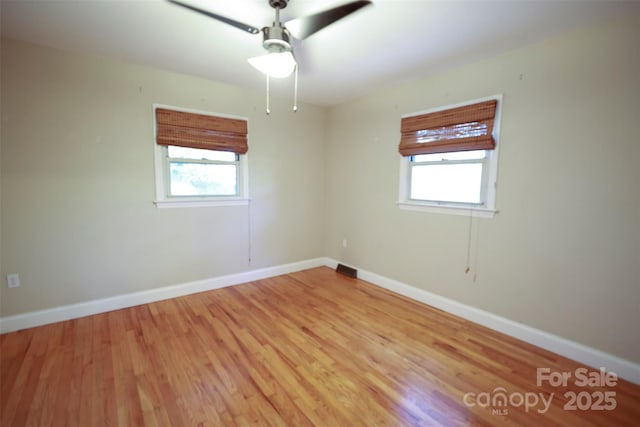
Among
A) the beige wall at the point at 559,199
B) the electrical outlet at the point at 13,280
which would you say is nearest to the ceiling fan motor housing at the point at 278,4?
the beige wall at the point at 559,199

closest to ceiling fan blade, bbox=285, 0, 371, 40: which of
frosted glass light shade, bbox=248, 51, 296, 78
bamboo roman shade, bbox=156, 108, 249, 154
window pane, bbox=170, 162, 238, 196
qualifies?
frosted glass light shade, bbox=248, 51, 296, 78

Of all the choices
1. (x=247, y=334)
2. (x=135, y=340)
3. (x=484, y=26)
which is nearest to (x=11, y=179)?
(x=135, y=340)

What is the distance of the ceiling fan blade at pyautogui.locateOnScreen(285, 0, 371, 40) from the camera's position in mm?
1501

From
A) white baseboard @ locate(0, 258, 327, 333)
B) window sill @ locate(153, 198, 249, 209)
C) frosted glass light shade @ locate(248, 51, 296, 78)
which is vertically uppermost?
frosted glass light shade @ locate(248, 51, 296, 78)

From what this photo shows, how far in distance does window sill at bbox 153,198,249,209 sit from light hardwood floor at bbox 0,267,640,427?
43.6 inches

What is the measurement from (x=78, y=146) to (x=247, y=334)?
237 centimetres

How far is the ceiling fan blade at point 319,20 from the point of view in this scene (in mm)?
1501

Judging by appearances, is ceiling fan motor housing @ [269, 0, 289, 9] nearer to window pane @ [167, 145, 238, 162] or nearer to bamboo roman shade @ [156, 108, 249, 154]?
bamboo roman shade @ [156, 108, 249, 154]

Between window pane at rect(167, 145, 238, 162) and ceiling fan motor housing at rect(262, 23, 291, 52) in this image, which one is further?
window pane at rect(167, 145, 238, 162)

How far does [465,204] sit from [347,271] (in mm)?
1903

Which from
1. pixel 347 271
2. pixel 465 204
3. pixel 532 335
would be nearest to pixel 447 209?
pixel 465 204

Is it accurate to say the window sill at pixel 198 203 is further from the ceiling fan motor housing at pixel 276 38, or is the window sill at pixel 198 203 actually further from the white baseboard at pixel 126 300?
the ceiling fan motor housing at pixel 276 38

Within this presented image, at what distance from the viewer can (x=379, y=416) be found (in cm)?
162

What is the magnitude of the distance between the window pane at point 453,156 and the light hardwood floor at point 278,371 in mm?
1620
